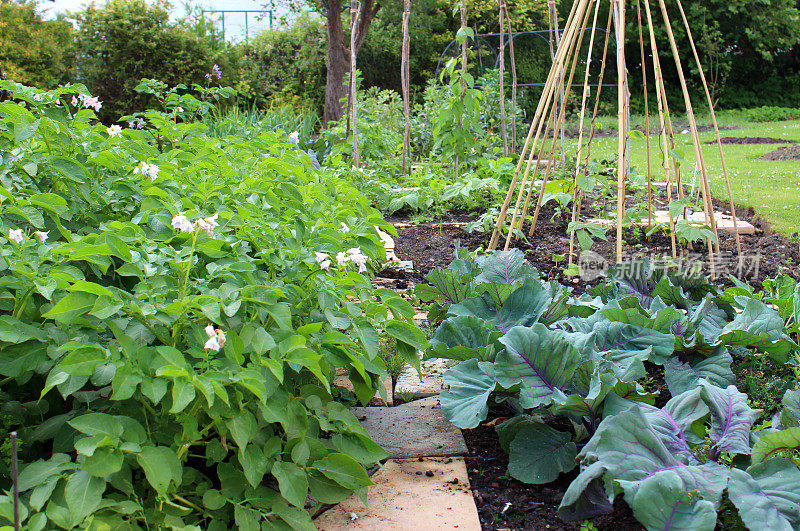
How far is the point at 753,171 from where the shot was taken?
6.33m

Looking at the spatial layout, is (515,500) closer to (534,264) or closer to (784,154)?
(534,264)

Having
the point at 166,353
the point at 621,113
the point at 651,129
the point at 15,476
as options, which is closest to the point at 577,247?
the point at 621,113

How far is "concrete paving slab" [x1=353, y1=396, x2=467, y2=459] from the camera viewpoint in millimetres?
1788

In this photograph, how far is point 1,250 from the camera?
1.31 metres

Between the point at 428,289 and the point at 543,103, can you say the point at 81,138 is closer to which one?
the point at 428,289

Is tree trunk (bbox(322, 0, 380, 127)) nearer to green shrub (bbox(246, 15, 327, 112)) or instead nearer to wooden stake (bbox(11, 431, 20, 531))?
green shrub (bbox(246, 15, 327, 112))

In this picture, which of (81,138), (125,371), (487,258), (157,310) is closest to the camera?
(125,371)

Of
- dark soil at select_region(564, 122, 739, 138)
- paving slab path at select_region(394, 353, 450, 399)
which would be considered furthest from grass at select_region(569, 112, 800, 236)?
paving slab path at select_region(394, 353, 450, 399)

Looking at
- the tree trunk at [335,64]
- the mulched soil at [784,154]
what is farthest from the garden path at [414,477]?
the tree trunk at [335,64]

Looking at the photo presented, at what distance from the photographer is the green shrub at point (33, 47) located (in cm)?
812

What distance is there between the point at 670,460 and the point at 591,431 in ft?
1.07

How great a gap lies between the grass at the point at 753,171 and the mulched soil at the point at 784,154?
13cm

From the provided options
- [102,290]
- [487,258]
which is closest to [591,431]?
[487,258]

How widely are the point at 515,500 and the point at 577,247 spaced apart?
2184 millimetres
